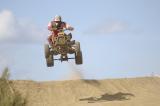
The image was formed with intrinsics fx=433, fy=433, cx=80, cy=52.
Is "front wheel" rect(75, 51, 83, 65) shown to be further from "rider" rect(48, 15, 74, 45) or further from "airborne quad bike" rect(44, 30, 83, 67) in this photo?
"rider" rect(48, 15, 74, 45)

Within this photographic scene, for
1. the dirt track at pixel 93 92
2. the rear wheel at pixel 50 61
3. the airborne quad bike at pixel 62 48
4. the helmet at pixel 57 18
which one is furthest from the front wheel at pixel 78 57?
the dirt track at pixel 93 92

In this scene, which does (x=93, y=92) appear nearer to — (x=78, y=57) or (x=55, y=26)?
(x=78, y=57)

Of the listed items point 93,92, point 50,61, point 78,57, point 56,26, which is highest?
point 56,26

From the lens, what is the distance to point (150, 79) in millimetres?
38375

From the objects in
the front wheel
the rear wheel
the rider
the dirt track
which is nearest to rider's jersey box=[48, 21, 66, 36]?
the rider

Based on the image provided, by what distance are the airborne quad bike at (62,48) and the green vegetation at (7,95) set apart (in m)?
7.49

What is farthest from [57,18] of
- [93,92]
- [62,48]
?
[93,92]

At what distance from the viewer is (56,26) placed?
2027cm

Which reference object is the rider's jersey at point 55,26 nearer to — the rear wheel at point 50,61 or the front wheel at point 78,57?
the rear wheel at point 50,61

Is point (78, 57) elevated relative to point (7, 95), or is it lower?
elevated

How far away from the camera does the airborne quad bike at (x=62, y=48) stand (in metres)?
20.1

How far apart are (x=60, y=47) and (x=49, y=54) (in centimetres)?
62

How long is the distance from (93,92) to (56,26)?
→ 13.0 meters

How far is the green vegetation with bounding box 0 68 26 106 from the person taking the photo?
11.1 m
